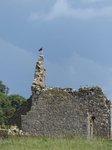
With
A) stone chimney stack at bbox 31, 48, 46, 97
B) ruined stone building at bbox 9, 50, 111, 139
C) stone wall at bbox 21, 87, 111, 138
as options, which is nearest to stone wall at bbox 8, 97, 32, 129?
ruined stone building at bbox 9, 50, 111, 139

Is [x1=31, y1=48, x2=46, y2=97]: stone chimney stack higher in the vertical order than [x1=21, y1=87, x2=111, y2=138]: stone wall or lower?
higher

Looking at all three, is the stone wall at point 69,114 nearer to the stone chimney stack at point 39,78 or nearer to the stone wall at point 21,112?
the stone chimney stack at point 39,78

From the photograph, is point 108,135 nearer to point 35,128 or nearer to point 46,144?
point 35,128

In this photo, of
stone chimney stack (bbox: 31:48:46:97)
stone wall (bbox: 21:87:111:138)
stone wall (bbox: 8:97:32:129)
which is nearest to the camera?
stone wall (bbox: 21:87:111:138)

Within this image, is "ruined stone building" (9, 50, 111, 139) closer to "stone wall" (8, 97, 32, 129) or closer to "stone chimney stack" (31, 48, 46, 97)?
"stone chimney stack" (31, 48, 46, 97)

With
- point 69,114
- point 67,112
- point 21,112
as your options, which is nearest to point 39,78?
point 21,112

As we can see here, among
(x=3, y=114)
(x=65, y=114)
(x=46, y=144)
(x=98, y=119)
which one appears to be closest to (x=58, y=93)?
(x=65, y=114)

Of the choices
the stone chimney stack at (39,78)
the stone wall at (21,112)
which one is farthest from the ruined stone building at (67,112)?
the stone wall at (21,112)

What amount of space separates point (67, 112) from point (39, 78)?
366 centimetres

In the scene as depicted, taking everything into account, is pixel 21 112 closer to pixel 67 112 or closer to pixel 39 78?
pixel 39 78

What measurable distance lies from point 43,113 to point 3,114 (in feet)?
108

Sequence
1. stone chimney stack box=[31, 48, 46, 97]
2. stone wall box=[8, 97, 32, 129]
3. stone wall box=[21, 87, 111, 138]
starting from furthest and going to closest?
stone wall box=[8, 97, 32, 129]
stone chimney stack box=[31, 48, 46, 97]
stone wall box=[21, 87, 111, 138]

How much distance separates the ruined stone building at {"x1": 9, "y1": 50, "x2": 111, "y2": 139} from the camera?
27578 millimetres

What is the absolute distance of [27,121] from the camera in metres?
28.5
